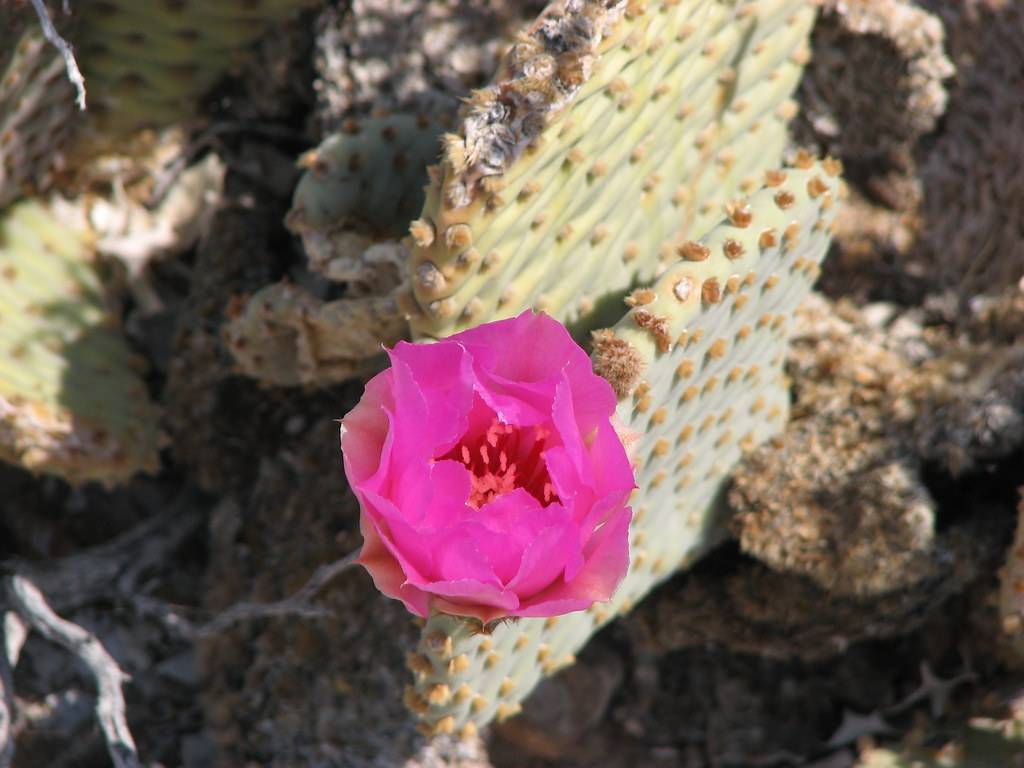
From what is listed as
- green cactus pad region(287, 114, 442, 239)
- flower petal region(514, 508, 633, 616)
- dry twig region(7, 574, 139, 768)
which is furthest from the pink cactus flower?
dry twig region(7, 574, 139, 768)

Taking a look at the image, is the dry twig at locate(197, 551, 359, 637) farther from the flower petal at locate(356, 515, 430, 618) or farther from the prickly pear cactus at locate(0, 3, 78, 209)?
the prickly pear cactus at locate(0, 3, 78, 209)

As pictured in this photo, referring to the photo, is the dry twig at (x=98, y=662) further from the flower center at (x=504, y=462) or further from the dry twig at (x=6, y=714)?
the flower center at (x=504, y=462)

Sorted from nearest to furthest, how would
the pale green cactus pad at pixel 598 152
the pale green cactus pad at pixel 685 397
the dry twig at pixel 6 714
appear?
1. the pale green cactus pad at pixel 598 152
2. the pale green cactus pad at pixel 685 397
3. the dry twig at pixel 6 714

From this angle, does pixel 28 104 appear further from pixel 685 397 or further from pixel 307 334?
pixel 685 397

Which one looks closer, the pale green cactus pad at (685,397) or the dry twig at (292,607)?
the pale green cactus pad at (685,397)

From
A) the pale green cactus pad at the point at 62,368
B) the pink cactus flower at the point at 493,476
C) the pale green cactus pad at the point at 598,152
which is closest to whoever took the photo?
the pink cactus flower at the point at 493,476

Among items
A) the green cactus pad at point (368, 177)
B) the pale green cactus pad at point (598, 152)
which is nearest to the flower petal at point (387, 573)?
the pale green cactus pad at point (598, 152)
